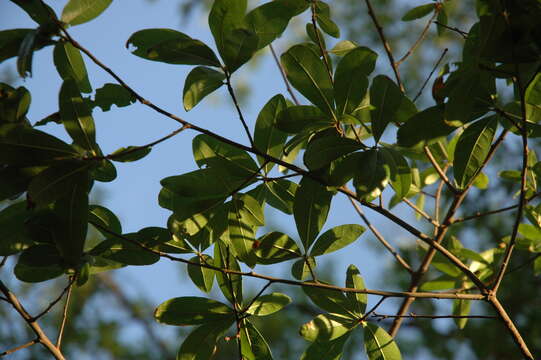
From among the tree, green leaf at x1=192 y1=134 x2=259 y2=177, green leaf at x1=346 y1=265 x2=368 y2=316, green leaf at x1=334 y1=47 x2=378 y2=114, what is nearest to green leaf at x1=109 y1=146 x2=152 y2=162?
the tree

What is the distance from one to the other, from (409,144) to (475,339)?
10.2 feet

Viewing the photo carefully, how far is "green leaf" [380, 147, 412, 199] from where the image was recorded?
2.62 ft

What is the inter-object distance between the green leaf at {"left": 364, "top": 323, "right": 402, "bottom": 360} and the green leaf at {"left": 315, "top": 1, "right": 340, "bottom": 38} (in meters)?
0.70

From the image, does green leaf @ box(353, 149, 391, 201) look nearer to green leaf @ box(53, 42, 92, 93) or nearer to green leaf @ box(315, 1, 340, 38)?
green leaf @ box(315, 1, 340, 38)

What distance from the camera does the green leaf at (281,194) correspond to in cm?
109

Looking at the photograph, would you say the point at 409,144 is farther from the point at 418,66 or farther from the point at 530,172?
the point at 418,66

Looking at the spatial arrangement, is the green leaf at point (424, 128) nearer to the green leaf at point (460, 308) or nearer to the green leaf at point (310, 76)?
the green leaf at point (310, 76)

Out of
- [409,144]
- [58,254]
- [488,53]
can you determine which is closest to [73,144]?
[58,254]

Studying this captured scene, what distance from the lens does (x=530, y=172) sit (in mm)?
1311

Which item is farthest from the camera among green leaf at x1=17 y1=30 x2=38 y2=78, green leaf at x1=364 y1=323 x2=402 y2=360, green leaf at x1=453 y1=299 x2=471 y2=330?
green leaf at x1=453 y1=299 x2=471 y2=330

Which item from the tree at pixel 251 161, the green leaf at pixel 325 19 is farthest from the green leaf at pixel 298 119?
the green leaf at pixel 325 19

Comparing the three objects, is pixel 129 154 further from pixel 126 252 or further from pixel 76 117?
pixel 126 252

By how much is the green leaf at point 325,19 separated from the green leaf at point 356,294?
1.89ft

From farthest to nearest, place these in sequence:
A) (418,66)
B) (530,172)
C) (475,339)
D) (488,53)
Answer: (418,66)
(475,339)
(530,172)
(488,53)
